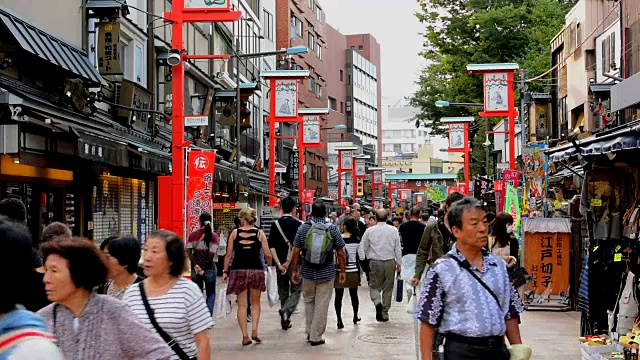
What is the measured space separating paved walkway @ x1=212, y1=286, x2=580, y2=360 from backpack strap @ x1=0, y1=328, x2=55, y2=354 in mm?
8107

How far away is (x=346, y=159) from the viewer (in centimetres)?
6159

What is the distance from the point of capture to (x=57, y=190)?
17.0m

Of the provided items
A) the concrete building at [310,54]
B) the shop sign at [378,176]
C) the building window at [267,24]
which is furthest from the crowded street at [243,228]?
the shop sign at [378,176]

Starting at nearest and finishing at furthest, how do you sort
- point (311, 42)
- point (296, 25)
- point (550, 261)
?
point (550, 261), point (296, 25), point (311, 42)

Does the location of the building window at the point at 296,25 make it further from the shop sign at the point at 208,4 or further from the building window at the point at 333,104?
the shop sign at the point at 208,4

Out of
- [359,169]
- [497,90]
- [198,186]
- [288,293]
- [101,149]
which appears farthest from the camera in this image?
[359,169]

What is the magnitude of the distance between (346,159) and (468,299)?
5659cm

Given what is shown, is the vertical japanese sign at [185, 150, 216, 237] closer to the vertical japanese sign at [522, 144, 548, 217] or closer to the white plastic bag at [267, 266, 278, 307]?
the white plastic bag at [267, 266, 278, 307]

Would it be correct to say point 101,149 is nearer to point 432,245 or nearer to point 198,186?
point 198,186

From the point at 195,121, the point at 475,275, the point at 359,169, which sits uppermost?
the point at 359,169

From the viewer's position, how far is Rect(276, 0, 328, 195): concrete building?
61781mm

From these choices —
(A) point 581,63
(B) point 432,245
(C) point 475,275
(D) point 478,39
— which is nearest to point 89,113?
(B) point 432,245

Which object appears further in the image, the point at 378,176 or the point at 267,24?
the point at 378,176

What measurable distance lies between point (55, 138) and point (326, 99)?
66.8m
